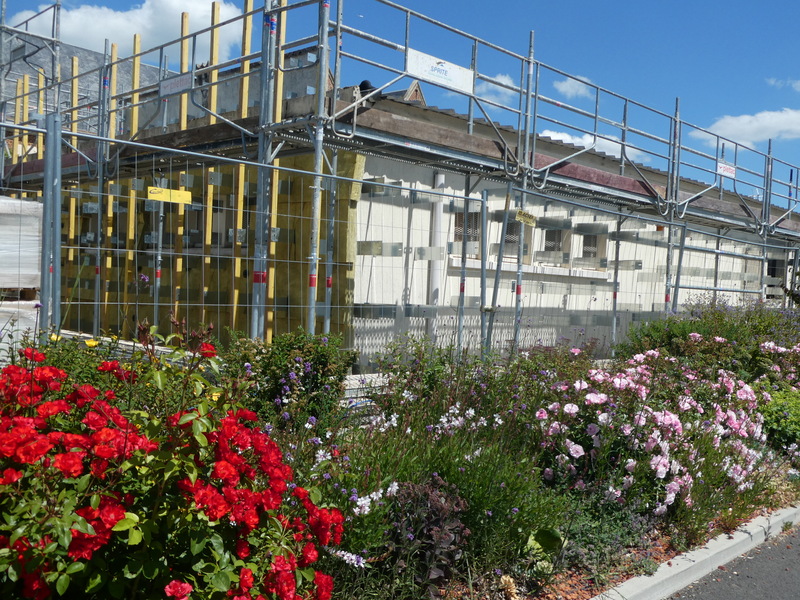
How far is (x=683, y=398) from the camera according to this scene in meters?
5.84

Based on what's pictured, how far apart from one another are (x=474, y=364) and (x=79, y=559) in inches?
166

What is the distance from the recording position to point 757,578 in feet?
15.6

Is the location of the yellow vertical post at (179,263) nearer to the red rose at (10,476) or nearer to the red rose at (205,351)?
the red rose at (205,351)

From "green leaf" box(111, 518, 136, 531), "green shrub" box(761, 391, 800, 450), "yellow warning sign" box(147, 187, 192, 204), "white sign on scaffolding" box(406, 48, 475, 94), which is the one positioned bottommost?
"green shrub" box(761, 391, 800, 450)

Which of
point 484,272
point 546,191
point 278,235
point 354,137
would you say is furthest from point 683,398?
point 546,191

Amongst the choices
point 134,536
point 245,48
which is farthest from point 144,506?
point 245,48

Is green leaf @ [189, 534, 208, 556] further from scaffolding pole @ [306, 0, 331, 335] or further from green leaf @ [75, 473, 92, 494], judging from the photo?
scaffolding pole @ [306, 0, 331, 335]

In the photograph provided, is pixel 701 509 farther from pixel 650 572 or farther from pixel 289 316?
pixel 289 316

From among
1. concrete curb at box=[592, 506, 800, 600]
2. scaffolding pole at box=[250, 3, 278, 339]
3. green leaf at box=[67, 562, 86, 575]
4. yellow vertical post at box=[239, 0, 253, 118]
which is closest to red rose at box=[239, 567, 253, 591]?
green leaf at box=[67, 562, 86, 575]

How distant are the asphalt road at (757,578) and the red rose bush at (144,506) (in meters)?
2.66

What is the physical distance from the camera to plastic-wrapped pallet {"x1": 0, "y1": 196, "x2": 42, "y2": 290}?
210 inches

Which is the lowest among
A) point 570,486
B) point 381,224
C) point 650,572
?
point 650,572

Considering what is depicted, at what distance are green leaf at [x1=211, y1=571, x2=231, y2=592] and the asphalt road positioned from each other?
289cm

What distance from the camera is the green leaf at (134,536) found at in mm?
2363
